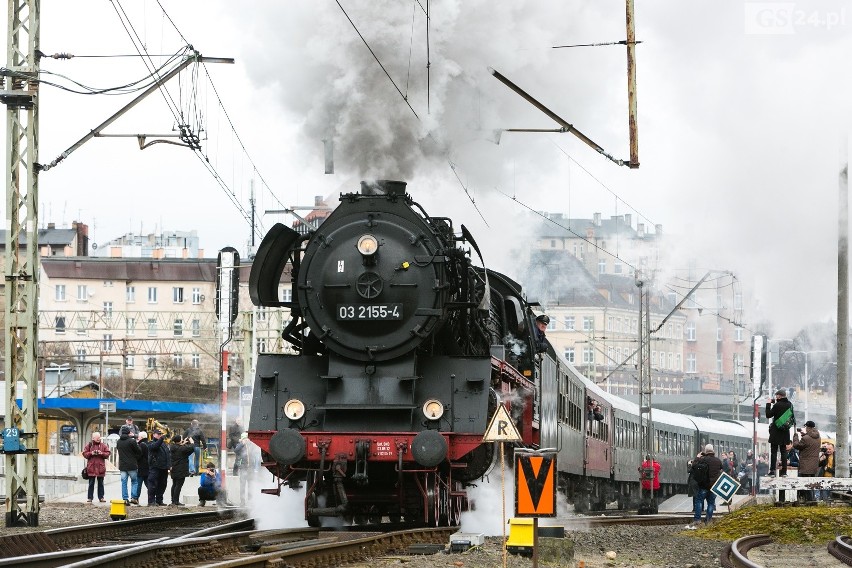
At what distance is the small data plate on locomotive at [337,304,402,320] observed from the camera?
14641 mm

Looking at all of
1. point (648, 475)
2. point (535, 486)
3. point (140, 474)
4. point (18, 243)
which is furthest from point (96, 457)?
point (648, 475)

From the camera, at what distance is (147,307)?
86.6 metres

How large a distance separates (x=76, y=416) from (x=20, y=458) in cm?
2527

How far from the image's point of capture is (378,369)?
48.3 ft

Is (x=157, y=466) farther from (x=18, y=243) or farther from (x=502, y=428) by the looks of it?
(x=502, y=428)

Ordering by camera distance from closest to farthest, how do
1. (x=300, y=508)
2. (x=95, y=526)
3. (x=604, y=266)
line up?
(x=95, y=526), (x=300, y=508), (x=604, y=266)

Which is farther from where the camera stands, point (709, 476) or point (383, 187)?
point (709, 476)

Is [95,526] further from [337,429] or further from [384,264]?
[384,264]

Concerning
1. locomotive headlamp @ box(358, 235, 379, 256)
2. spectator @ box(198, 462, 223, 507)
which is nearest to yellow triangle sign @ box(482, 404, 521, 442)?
locomotive headlamp @ box(358, 235, 379, 256)

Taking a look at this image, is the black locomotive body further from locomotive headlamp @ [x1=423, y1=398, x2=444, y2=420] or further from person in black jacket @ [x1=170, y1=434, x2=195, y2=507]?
person in black jacket @ [x1=170, y1=434, x2=195, y2=507]

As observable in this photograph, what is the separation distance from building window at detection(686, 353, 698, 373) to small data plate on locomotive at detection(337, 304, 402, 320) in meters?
82.3

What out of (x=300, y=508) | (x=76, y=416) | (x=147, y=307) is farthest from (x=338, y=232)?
(x=147, y=307)

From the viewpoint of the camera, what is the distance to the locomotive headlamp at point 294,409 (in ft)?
47.5

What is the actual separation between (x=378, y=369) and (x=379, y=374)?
59mm
